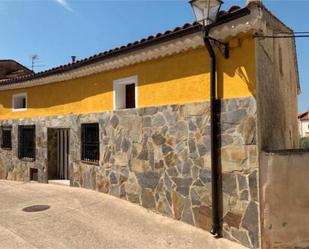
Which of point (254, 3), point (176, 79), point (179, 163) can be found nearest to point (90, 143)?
A: point (179, 163)

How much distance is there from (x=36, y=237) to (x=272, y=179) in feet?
14.0

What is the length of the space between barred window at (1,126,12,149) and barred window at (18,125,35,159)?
0.93 m

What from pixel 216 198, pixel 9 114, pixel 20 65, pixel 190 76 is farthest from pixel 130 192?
pixel 20 65

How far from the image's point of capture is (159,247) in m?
5.47

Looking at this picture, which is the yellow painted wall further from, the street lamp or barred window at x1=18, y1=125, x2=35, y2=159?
barred window at x1=18, y1=125, x2=35, y2=159

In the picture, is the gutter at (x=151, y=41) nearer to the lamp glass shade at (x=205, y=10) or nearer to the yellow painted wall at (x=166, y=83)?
the lamp glass shade at (x=205, y=10)

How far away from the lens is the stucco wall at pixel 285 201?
5250 millimetres

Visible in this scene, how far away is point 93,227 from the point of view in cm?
637

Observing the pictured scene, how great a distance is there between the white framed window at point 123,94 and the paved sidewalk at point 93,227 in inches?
97.6

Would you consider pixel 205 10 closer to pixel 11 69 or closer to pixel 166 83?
pixel 166 83

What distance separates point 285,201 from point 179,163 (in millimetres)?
2194

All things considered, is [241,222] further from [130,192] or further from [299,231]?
[130,192]

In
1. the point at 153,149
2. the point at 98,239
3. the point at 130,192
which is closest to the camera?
the point at 98,239

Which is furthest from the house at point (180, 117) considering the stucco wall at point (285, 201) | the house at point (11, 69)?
the house at point (11, 69)
